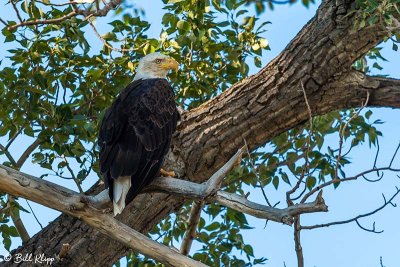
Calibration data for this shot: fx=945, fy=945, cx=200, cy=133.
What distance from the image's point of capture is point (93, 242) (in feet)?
18.6

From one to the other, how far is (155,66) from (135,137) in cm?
109

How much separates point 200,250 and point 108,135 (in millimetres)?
1629

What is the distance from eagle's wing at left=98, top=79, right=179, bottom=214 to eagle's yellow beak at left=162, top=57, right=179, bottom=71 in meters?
0.43

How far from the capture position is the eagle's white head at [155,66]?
632 centimetres

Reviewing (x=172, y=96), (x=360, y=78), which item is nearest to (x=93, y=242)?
(x=172, y=96)

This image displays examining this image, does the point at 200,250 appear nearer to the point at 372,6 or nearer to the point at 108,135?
the point at 108,135

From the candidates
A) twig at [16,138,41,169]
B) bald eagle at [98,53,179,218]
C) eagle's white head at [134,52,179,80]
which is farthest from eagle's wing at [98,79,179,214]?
twig at [16,138,41,169]

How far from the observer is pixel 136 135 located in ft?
17.8

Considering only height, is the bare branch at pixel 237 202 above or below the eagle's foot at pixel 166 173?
below

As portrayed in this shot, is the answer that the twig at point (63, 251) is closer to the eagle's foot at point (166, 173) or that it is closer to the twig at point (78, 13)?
the eagle's foot at point (166, 173)

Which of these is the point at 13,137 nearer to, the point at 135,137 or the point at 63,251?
the point at 135,137

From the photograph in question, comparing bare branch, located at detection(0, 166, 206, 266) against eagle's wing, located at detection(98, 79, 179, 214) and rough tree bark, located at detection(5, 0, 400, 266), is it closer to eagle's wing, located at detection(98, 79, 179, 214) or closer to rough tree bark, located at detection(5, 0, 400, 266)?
eagle's wing, located at detection(98, 79, 179, 214)

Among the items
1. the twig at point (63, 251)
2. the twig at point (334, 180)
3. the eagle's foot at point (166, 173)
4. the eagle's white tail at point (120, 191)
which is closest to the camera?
the twig at point (334, 180)

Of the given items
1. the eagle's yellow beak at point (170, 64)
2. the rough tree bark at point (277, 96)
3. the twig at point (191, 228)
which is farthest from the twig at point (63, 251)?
the eagle's yellow beak at point (170, 64)
